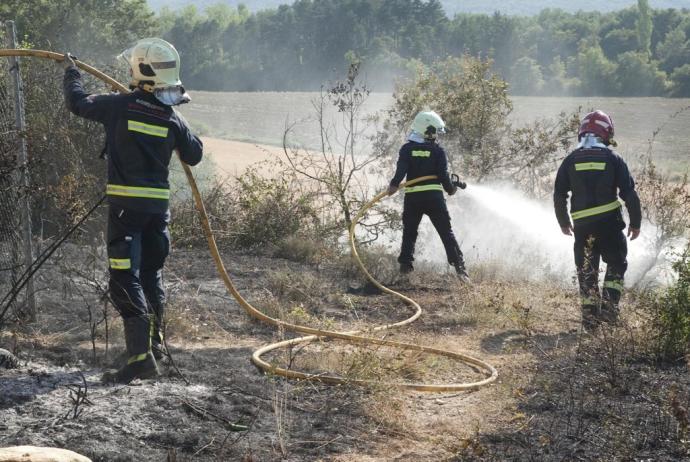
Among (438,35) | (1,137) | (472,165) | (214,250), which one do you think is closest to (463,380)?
(214,250)

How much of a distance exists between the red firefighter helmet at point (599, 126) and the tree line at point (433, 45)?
1745 inches

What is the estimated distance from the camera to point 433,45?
208 ft

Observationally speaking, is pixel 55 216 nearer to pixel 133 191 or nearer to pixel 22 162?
pixel 22 162

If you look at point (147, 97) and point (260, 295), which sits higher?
point (147, 97)

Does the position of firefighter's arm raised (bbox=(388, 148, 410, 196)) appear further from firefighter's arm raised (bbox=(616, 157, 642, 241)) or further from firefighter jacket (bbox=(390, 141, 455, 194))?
firefighter's arm raised (bbox=(616, 157, 642, 241))

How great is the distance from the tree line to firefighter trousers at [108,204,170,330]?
46764 mm

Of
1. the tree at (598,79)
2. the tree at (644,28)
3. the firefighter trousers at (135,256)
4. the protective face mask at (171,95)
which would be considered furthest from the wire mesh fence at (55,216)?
the tree at (644,28)

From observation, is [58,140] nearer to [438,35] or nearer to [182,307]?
[182,307]

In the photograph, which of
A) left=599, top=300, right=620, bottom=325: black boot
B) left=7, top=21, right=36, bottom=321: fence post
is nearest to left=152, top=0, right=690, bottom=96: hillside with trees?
left=599, top=300, right=620, bottom=325: black boot

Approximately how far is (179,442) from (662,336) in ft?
11.1

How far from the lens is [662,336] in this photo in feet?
20.0

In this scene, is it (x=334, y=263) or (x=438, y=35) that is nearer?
(x=334, y=263)

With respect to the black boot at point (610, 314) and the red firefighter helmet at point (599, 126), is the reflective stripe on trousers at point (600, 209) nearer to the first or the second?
the red firefighter helmet at point (599, 126)

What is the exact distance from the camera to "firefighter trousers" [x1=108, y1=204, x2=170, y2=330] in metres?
5.37
